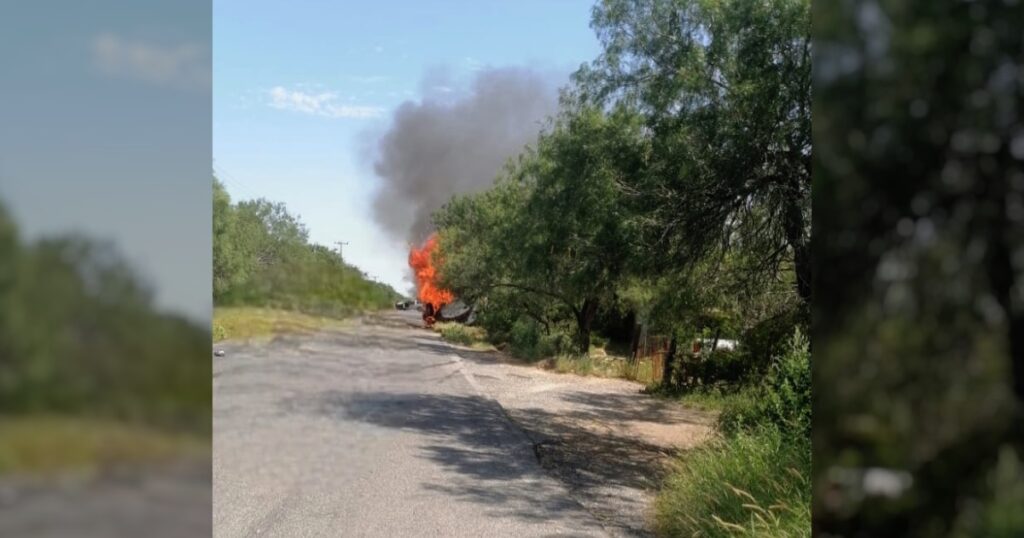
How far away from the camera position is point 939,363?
1.21 m

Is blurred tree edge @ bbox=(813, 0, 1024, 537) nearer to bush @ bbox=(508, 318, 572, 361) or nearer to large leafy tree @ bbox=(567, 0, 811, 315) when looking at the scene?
large leafy tree @ bbox=(567, 0, 811, 315)

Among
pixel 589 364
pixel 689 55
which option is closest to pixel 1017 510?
pixel 689 55

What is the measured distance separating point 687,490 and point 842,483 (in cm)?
210

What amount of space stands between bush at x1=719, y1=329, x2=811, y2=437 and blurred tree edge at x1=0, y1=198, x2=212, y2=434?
2.74 m

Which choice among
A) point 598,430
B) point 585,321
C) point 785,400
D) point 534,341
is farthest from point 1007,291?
point 585,321

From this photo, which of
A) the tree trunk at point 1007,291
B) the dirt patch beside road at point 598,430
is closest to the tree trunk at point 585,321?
the dirt patch beside road at point 598,430

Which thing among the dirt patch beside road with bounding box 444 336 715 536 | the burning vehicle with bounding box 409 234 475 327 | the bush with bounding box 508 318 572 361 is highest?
the burning vehicle with bounding box 409 234 475 327

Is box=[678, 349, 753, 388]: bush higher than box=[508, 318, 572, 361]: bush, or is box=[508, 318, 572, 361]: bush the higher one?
box=[508, 318, 572, 361]: bush

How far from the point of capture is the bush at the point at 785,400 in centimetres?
369

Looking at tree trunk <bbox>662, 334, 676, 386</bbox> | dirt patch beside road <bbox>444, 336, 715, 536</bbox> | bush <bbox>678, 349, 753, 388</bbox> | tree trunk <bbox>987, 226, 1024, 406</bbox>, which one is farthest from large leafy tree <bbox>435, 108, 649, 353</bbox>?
tree trunk <bbox>987, 226, 1024, 406</bbox>

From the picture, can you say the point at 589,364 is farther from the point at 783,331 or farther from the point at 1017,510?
the point at 1017,510

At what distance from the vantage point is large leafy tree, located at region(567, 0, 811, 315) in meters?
3.78

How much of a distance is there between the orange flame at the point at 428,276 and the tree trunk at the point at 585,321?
2215 mm

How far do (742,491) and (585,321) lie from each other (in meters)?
2.79
